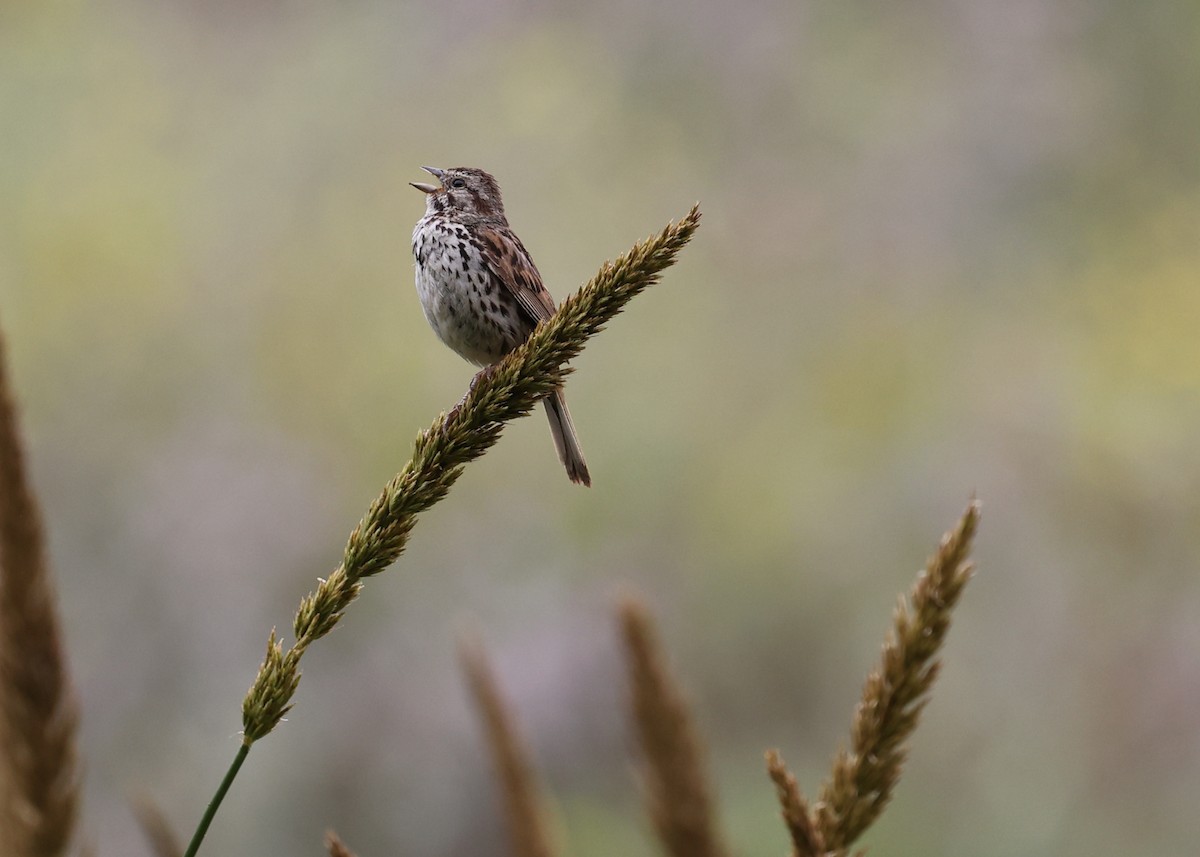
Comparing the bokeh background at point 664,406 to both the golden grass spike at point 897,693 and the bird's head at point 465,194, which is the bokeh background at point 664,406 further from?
the golden grass spike at point 897,693

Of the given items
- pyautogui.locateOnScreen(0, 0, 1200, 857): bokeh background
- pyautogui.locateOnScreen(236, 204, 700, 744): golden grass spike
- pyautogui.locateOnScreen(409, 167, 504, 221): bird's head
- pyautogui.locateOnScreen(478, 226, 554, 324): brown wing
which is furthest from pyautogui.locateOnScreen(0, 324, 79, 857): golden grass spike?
pyautogui.locateOnScreen(0, 0, 1200, 857): bokeh background

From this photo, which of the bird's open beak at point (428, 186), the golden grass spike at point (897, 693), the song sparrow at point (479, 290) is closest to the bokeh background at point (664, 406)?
the bird's open beak at point (428, 186)

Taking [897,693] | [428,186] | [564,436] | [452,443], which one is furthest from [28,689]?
[428,186]

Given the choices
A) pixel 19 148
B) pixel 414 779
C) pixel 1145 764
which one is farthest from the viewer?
pixel 19 148

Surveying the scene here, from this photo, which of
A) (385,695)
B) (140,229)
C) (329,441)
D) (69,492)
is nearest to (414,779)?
(385,695)

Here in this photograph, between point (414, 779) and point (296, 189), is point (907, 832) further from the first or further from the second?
point (296, 189)

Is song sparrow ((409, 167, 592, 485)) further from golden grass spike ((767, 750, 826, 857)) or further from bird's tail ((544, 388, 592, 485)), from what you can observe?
golden grass spike ((767, 750, 826, 857))
